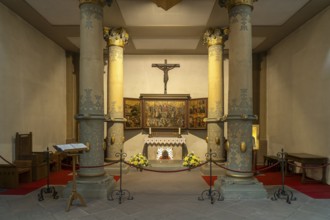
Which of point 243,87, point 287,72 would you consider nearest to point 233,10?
point 243,87

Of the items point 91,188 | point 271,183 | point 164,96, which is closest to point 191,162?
point 271,183

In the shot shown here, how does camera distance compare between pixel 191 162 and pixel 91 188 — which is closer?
pixel 91 188

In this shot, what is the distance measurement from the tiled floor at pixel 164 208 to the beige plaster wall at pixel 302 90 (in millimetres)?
3233

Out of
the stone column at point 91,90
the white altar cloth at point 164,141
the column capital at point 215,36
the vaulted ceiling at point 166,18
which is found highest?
the vaulted ceiling at point 166,18

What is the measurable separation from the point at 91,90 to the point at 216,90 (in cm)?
574

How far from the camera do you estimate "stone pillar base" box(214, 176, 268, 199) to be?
6578 millimetres

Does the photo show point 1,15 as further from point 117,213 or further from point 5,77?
point 117,213

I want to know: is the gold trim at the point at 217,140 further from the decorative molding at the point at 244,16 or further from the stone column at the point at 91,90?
the stone column at the point at 91,90

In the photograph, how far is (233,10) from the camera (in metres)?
7.05

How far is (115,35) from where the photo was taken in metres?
10.6

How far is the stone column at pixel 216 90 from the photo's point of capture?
1061 cm

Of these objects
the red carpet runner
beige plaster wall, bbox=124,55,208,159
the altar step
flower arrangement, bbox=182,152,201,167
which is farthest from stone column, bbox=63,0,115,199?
beige plaster wall, bbox=124,55,208,159

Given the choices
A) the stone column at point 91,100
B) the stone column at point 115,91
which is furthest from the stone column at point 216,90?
the stone column at point 91,100

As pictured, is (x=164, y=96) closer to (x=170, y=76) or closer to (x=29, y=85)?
(x=170, y=76)
